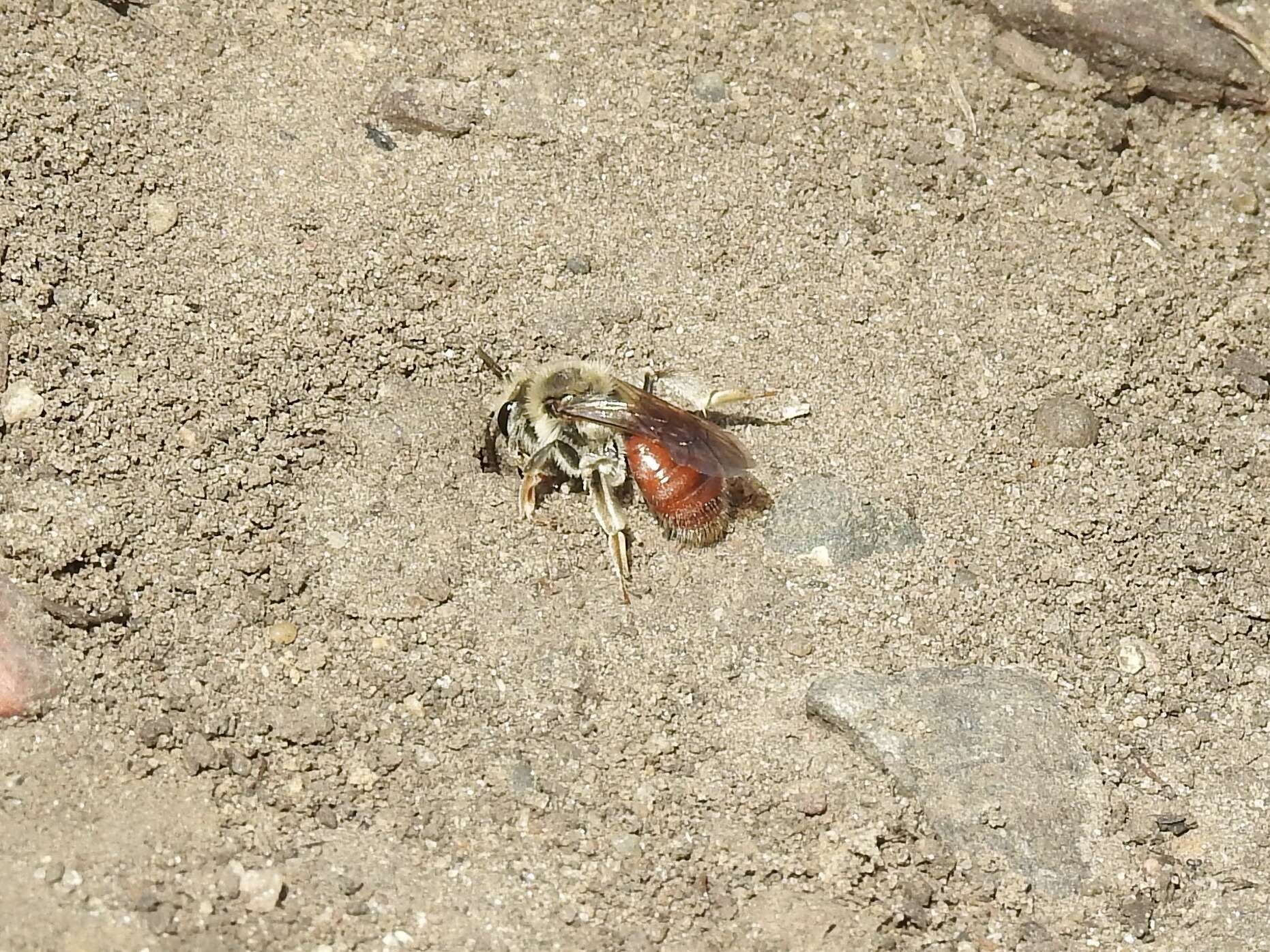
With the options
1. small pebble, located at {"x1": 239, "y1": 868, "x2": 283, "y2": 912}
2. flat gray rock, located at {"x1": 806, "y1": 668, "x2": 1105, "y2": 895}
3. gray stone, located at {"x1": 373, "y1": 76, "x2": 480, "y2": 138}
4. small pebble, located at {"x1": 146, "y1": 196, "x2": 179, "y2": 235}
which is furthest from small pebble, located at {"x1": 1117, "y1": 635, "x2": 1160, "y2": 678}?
small pebble, located at {"x1": 146, "y1": 196, "x2": 179, "y2": 235}

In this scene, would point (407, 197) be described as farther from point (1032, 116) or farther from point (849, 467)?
point (1032, 116)

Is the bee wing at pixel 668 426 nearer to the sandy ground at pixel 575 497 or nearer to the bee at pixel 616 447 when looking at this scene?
the bee at pixel 616 447

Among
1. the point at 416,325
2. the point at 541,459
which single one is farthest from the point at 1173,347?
the point at 416,325

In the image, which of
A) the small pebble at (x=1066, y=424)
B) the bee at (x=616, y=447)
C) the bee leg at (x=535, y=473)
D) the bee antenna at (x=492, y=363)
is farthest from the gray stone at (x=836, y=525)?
the bee antenna at (x=492, y=363)

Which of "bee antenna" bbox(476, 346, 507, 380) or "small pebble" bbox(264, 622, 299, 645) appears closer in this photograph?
"small pebble" bbox(264, 622, 299, 645)

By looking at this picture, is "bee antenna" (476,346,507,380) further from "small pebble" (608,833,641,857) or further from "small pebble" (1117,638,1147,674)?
"small pebble" (1117,638,1147,674)

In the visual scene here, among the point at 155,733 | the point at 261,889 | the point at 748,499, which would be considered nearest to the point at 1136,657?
the point at 748,499
